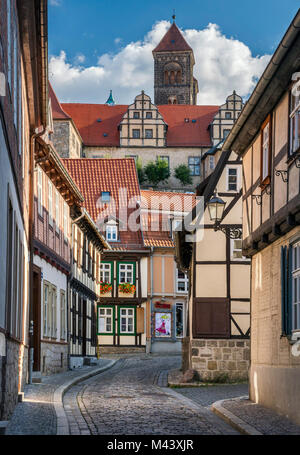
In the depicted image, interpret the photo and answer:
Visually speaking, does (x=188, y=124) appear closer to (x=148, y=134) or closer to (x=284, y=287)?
(x=148, y=134)

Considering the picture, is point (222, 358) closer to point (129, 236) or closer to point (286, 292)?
point (286, 292)

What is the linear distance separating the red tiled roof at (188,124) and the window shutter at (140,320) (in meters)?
38.3

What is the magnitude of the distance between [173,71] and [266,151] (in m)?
101

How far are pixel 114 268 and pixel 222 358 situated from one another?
23820 millimetres

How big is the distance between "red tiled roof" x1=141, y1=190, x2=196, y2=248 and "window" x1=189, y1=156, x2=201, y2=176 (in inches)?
1169

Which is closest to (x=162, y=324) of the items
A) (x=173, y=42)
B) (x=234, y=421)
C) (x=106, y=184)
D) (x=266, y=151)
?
(x=106, y=184)

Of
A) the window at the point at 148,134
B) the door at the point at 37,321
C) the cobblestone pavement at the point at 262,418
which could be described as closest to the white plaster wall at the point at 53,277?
the door at the point at 37,321

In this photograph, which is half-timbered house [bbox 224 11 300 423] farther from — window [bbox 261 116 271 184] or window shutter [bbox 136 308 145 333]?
window shutter [bbox 136 308 145 333]

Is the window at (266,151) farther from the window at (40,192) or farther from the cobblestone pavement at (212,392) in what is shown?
the window at (40,192)

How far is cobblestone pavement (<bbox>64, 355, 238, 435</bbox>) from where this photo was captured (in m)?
11.2

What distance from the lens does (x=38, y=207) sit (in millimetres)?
21453

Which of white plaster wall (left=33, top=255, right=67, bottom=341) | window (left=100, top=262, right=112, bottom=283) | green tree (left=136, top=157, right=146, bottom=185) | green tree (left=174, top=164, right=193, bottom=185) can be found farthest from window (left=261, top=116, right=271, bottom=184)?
green tree (left=174, top=164, right=193, bottom=185)

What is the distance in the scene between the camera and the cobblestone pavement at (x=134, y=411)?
36.6 ft

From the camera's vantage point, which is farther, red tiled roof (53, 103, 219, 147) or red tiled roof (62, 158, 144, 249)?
red tiled roof (53, 103, 219, 147)
